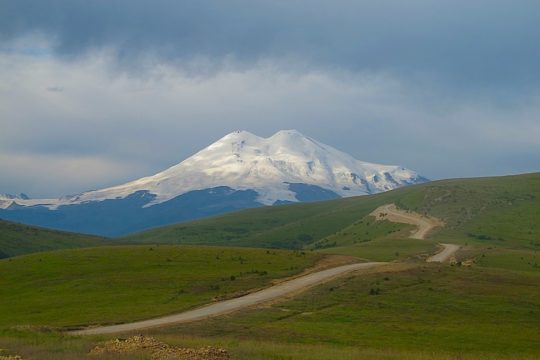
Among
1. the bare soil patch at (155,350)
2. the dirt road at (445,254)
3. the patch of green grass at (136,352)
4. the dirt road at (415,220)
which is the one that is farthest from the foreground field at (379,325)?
the dirt road at (415,220)

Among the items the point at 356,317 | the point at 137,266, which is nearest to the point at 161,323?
the point at 356,317

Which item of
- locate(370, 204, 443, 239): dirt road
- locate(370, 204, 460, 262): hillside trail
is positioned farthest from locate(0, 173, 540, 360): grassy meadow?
locate(370, 204, 443, 239): dirt road

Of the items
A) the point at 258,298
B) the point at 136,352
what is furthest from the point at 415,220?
the point at 136,352

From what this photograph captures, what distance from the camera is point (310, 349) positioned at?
117ft

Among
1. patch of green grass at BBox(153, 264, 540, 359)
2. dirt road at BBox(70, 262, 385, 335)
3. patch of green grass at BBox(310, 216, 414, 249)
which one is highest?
patch of green grass at BBox(310, 216, 414, 249)

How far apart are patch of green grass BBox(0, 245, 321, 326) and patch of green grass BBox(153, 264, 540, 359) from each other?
8499 mm

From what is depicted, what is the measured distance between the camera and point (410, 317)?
5269 centimetres

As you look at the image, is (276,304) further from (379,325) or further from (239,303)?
(379,325)

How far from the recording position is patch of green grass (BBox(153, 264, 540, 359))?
43.5 meters

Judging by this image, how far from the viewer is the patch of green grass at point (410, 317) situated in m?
43.5

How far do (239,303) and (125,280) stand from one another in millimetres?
17798

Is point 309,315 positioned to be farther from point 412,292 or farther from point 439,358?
point 439,358

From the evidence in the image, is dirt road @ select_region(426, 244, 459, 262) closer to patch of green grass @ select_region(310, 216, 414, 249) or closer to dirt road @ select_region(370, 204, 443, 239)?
dirt road @ select_region(370, 204, 443, 239)

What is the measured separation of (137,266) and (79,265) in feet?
21.9
